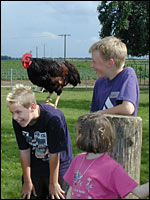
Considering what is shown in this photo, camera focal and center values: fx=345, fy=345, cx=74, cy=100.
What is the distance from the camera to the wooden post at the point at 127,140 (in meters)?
2.04

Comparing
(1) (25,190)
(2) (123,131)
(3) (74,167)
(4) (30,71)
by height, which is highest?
(4) (30,71)

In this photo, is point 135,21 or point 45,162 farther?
point 135,21

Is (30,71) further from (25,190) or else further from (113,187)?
(113,187)

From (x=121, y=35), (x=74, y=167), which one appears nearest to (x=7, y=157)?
(x=74, y=167)

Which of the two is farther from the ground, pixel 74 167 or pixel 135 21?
pixel 135 21

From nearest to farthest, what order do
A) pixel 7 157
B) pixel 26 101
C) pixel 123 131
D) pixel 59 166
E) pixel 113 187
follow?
pixel 113 187
pixel 123 131
pixel 26 101
pixel 59 166
pixel 7 157

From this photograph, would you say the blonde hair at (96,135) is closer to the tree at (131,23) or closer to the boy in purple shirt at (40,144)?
the boy in purple shirt at (40,144)

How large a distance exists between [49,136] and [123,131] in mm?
731

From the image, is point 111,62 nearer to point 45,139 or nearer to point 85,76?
point 45,139

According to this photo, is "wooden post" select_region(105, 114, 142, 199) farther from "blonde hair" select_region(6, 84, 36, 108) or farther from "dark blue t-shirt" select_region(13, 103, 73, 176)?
"blonde hair" select_region(6, 84, 36, 108)

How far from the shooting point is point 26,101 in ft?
8.20

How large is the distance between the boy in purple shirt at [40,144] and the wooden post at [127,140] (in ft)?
1.99

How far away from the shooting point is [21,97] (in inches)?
98.0

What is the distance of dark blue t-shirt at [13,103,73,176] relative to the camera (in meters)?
2.58
